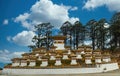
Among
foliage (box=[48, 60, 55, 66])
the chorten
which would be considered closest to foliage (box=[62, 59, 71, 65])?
foliage (box=[48, 60, 55, 66])

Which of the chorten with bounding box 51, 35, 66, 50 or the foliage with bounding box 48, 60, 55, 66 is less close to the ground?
the chorten with bounding box 51, 35, 66, 50

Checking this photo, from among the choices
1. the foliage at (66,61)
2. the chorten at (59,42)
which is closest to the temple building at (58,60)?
the foliage at (66,61)

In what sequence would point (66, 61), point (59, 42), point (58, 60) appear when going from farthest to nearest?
point (59, 42) < point (66, 61) < point (58, 60)

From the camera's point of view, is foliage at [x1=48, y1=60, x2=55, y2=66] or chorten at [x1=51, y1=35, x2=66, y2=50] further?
chorten at [x1=51, y1=35, x2=66, y2=50]

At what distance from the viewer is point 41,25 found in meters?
56.4

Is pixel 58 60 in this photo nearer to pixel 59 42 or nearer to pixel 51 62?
Result: pixel 51 62

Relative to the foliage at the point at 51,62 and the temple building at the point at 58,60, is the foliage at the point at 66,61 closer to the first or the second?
the temple building at the point at 58,60

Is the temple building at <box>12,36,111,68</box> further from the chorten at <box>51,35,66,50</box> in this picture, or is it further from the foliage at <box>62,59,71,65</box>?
the chorten at <box>51,35,66,50</box>

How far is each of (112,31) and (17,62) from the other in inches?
994

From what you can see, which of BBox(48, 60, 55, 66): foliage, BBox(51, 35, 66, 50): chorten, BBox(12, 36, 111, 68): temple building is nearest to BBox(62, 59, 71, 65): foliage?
BBox(12, 36, 111, 68): temple building

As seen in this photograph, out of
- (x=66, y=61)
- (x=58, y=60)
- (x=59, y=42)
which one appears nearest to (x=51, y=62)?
(x=58, y=60)

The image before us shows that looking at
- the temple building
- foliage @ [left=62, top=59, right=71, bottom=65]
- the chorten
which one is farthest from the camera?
the chorten

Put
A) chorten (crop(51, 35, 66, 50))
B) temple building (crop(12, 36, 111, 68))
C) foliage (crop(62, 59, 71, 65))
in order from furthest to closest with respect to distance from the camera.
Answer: chorten (crop(51, 35, 66, 50)), foliage (crop(62, 59, 71, 65)), temple building (crop(12, 36, 111, 68))

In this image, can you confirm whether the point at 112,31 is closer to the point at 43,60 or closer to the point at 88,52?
the point at 88,52
